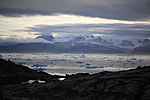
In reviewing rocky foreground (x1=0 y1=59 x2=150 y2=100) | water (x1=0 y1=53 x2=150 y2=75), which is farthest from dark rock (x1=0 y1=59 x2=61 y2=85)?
water (x1=0 y1=53 x2=150 y2=75)

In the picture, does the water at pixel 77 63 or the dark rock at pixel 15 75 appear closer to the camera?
the dark rock at pixel 15 75

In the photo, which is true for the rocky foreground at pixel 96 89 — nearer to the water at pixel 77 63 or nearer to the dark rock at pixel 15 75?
the dark rock at pixel 15 75

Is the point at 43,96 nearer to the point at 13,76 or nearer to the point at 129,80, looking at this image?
the point at 129,80

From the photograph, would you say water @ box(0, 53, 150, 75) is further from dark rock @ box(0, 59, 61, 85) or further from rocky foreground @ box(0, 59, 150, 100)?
rocky foreground @ box(0, 59, 150, 100)

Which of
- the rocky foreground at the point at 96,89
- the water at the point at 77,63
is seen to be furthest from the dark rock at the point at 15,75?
the water at the point at 77,63

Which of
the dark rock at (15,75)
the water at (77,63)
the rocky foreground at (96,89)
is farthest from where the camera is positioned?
the water at (77,63)

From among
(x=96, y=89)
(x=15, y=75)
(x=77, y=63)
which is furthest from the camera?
(x=77, y=63)

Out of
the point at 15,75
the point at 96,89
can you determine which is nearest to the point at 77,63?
the point at 15,75

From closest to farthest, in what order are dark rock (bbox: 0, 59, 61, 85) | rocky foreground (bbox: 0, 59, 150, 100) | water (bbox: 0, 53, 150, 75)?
rocky foreground (bbox: 0, 59, 150, 100) → dark rock (bbox: 0, 59, 61, 85) → water (bbox: 0, 53, 150, 75)

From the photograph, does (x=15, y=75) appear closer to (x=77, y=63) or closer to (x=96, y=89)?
(x=96, y=89)

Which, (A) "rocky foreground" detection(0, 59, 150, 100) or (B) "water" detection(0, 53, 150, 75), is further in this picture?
(B) "water" detection(0, 53, 150, 75)

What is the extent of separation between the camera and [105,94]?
18.8m

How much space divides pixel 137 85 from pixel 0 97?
8028 mm

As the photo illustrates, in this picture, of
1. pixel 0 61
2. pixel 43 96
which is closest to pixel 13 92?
pixel 43 96
